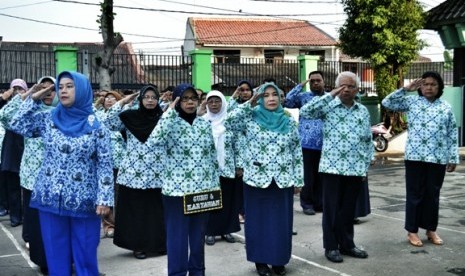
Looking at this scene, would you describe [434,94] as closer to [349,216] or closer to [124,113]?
[349,216]

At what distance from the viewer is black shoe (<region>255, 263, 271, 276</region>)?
5.44 metres

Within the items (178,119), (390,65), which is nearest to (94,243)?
(178,119)

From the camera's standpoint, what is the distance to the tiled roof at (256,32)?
38.8m

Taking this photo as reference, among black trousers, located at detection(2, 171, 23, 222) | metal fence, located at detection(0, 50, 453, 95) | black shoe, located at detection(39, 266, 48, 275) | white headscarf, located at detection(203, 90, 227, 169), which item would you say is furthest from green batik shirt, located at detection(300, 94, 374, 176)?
metal fence, located at detection(0, 50, 453, 95)

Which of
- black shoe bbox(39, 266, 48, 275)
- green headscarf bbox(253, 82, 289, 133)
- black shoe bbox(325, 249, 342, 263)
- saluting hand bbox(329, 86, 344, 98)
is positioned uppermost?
saluting hand bbox(329, 86, 344, 98)

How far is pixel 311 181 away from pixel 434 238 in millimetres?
2169

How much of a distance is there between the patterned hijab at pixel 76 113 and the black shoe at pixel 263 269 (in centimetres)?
218

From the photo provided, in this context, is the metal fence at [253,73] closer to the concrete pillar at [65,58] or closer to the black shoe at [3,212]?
the concrete pillar at [65,58]

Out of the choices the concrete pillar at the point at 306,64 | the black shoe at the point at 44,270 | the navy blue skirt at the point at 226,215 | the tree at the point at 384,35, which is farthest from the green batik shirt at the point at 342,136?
the tree at the point at 384,35

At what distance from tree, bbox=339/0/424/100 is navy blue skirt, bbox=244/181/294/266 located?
14.0 m

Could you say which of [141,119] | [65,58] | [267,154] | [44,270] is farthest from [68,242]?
[65,58]

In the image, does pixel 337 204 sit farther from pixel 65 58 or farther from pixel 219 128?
pixel 65 58

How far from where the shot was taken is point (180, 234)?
489cm

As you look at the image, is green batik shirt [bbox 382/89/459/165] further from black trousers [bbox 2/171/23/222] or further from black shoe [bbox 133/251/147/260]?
black trousers [bbox 2/171/23/222]
